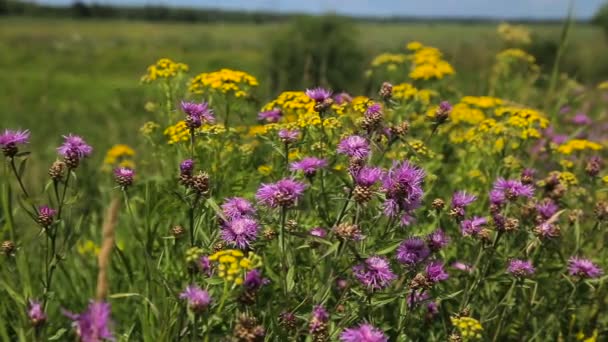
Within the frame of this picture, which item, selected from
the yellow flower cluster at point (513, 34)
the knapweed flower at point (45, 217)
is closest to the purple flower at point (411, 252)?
the knapweed flower at point (45, 217)

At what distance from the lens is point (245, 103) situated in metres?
3.13

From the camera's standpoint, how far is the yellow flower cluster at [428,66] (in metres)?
3.74

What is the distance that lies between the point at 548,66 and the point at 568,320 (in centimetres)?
1684

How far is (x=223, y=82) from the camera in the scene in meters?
2.76

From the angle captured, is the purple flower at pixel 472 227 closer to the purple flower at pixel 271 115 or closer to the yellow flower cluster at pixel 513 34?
the purple flower at pixel 271 115

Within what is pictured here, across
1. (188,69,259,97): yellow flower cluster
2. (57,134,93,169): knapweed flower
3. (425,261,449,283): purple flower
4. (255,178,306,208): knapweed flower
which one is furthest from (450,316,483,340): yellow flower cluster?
(188,69,259,97): yellow flower cluster

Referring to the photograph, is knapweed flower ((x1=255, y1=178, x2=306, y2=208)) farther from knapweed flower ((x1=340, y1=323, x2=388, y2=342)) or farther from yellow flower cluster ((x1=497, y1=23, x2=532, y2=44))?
yellow flower cluster ((x1=497, y1=23, x2=532, y2=44))

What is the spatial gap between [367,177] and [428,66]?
240 centimetres

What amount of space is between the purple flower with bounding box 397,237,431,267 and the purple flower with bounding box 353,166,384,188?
0.80 ft

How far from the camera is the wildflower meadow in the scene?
1.63m

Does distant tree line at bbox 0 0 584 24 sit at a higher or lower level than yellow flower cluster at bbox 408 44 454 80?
lower

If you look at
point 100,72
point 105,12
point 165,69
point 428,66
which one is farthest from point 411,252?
point 105,12

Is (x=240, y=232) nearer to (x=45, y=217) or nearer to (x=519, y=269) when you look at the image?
(x=45, y=217)

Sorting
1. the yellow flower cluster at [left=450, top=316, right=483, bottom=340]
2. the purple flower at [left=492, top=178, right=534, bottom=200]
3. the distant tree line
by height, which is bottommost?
the distant tree line
